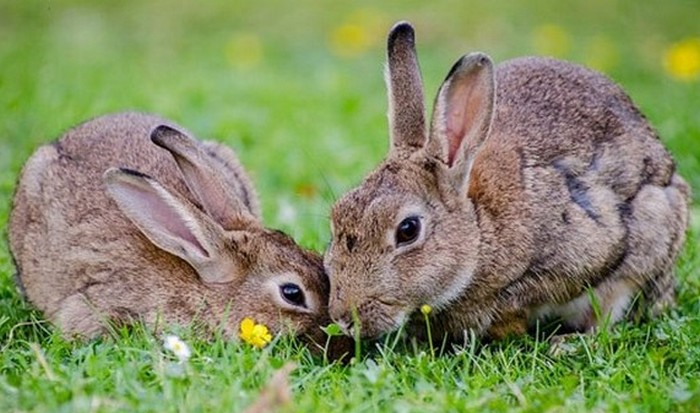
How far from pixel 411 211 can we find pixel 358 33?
289 inches

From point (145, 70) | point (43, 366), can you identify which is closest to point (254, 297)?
point (43, 366)

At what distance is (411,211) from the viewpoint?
5773 millimetres

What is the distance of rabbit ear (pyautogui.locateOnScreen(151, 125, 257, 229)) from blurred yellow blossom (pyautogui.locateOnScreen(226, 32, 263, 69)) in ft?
18.1

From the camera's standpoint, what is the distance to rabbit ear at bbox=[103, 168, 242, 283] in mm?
6141

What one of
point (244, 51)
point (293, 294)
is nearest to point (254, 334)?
point (293, 294)

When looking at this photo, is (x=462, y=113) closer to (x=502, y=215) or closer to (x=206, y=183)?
(x=502, y=215)

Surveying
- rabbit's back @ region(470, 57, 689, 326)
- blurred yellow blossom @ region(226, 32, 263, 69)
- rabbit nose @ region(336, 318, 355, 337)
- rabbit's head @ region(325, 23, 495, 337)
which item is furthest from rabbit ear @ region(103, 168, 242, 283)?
blurred yellow blossom @ region(226, 32, 263, 69)

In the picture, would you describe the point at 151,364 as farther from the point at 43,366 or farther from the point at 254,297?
the point at 254,297

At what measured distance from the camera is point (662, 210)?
6.61 meters

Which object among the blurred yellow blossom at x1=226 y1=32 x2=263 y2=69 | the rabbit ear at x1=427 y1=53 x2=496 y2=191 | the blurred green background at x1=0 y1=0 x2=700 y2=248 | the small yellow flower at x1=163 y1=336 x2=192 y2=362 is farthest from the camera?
the blurred yellow blossom at x1=226 y1=32 x2=263 y2=69

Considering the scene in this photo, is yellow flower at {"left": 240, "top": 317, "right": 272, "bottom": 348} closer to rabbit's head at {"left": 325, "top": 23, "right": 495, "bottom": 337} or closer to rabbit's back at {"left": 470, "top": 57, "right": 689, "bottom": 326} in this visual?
rabbit's head at {"left": 325, "top": 23, "right": 495, "bottom": 337}

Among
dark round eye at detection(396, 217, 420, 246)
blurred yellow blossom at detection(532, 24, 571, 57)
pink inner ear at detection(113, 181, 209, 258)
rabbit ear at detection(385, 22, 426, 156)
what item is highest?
rabbit ear at detection(385, 22, 426, 156)

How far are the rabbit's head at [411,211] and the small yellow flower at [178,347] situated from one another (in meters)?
0.66

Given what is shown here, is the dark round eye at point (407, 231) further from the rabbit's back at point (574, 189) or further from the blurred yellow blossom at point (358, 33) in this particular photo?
the blurred yellow blossom at point (358, 33)
